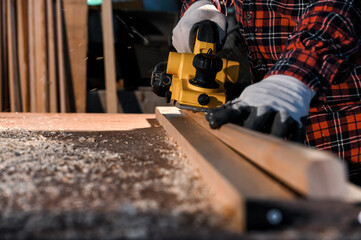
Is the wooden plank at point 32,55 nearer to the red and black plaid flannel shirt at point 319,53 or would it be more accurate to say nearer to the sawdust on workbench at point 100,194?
the red and black plaid flannel shirt at point 319,53

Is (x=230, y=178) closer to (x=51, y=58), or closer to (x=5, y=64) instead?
(x=51, y=58)

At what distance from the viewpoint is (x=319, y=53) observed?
116cm

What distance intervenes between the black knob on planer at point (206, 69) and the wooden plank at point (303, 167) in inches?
25.8

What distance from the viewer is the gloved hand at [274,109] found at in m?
1.02

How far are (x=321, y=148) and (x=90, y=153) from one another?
120cm

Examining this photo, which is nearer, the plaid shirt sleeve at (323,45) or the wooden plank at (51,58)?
the plaid shirt sleeve at (323,45)

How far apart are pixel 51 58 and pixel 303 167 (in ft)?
11.5

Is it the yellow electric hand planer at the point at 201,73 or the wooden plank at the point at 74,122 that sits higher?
the yellow electric hand planer at the point at 201,73

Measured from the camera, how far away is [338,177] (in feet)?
1.84

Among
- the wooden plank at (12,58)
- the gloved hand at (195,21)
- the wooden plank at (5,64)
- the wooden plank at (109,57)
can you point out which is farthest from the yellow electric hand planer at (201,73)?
the wooden plank at (5,64)

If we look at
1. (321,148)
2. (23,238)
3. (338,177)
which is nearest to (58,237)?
(23,238)

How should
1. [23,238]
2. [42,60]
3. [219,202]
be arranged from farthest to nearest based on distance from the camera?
[42,60] → [219,202] → [23,238]

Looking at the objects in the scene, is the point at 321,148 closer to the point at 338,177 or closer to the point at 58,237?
the point at 338,177

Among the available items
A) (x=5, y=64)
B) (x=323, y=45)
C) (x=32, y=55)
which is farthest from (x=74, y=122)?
(x=5, y=64)
